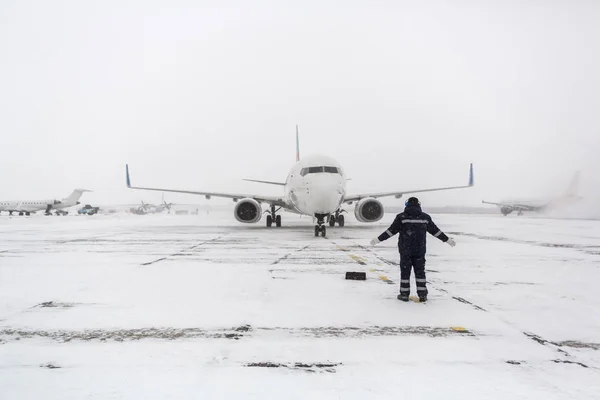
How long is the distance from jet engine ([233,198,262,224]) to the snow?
516 inches

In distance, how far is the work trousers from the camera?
18.0ft

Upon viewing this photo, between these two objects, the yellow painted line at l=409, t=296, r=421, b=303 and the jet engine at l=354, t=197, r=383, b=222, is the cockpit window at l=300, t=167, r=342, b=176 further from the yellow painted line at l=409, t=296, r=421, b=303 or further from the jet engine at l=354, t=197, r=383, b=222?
the yellow painted line at l=409, t=296, r=421, b=303

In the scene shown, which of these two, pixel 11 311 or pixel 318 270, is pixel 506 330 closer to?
pixel 318 270

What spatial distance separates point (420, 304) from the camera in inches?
210

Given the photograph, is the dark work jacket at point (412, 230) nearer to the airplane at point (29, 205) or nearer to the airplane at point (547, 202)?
the airplane at point (547, 202)

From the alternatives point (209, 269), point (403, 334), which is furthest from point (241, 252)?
point (403, 334)

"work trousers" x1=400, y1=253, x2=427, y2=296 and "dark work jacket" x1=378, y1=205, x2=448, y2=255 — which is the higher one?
"dark work jacket" x1=378, y1=205, x2=448, y2=255

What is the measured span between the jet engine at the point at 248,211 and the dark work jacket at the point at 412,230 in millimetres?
15306

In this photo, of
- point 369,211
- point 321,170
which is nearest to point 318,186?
point 321,170

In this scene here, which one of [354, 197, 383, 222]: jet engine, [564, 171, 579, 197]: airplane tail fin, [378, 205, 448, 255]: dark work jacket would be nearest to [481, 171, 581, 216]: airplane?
[564, 171, 579, 197]: airplane tail fin

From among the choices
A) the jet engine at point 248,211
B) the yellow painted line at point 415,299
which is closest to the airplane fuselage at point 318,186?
the jet engine at point 248,211

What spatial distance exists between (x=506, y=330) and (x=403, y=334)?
1.10 m

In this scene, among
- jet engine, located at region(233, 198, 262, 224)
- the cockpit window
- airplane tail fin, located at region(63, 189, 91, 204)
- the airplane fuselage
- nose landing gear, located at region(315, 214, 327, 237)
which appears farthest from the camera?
airplane tail fin, located at region(63, 189, 91, 204)

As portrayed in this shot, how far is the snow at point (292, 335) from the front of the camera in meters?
2.80
